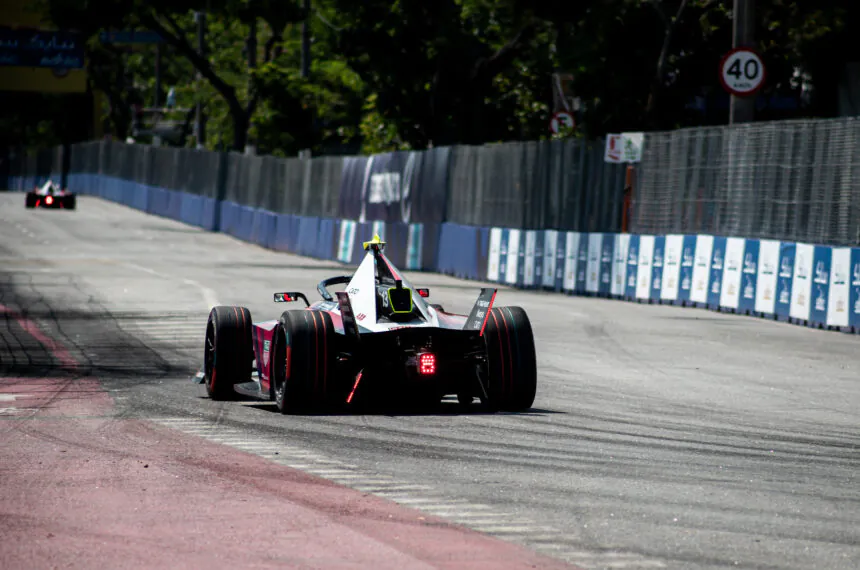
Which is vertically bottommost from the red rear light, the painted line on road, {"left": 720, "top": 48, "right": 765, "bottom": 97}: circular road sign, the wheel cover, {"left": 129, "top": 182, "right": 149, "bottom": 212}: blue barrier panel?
the painted line on road

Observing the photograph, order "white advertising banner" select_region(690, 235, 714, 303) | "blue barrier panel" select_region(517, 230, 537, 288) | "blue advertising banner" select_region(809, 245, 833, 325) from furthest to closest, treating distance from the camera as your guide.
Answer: "blue barrier panel" select_region(517, 230, 537, 288) → "white advertising banner" select_region(690, 235, 714, 303) → "blue advertising banner" select_region(809, 245, 833, 325)

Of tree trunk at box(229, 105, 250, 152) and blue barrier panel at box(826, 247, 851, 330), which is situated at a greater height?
tree trunk at box(229, 105, 250, 152)

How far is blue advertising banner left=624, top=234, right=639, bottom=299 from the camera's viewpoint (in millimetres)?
26453

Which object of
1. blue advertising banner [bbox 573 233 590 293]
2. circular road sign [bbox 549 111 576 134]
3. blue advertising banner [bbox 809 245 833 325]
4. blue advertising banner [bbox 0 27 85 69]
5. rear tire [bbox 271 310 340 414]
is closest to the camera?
rear tire [bbox 271 310 340 414]

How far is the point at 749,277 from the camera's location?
22.9 metres

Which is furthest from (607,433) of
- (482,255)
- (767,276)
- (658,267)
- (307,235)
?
(307,235)

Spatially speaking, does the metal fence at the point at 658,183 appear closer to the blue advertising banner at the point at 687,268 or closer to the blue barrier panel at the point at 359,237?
the blue advertising banner at the point at 687,268

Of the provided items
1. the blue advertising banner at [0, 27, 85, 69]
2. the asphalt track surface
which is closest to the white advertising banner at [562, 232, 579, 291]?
the asphalt track surface

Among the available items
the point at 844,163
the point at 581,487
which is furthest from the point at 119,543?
the point at 844,163

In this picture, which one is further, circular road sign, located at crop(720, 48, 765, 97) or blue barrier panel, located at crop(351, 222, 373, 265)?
blue barrier panel, located at crop(351, 222, 373, 265)

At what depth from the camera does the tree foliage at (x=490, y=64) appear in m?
36.5

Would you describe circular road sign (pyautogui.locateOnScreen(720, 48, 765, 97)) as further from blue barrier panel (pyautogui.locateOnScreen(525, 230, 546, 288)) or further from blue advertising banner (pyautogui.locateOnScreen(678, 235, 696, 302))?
blue barrier panel (pyautogui.locateOnScreen(525, 230, 546, 288))

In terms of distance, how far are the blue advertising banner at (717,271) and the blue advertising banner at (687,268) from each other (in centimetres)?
59

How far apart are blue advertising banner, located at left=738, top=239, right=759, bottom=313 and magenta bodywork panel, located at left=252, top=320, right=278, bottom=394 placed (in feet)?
38.1
